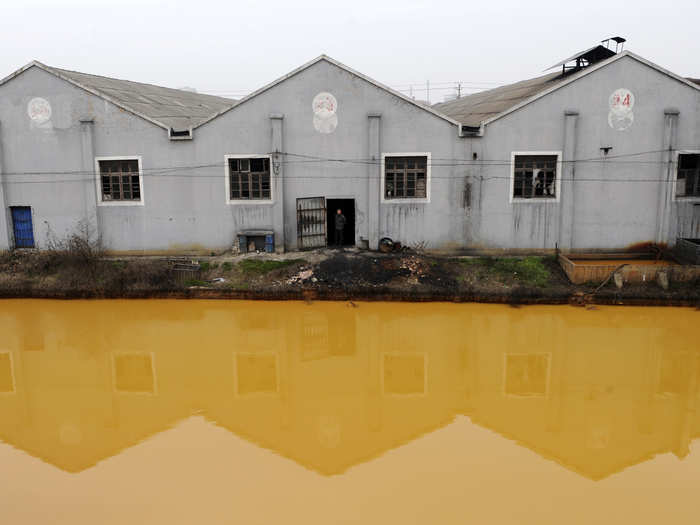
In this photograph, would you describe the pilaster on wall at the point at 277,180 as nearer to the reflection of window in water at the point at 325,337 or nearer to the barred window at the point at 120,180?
the reflection of window in water at the point at 325,337

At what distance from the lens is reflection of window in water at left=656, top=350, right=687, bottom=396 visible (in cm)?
1174

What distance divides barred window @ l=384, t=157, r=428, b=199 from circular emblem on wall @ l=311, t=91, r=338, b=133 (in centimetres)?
222

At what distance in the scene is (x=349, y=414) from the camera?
10.8m

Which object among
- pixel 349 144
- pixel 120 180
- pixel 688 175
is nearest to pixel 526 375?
pixel 349 144

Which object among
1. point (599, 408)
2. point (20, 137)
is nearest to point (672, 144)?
point (599, 408)

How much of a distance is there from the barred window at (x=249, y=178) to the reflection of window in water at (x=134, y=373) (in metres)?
8.04

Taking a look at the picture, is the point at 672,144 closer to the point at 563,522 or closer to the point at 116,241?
the point at 563,522

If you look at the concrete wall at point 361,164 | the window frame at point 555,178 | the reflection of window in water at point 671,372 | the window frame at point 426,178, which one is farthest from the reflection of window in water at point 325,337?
the window frame at point 555,178

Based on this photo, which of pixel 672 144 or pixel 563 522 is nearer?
pixel 563 522

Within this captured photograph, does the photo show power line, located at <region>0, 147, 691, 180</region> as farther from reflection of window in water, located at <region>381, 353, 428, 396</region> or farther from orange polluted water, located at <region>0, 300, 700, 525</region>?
reflection of window in water, located at <region>381, 353, 428, 396</region>

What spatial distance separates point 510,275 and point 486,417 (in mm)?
8574

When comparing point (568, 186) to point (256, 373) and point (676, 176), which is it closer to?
point (676, 176)

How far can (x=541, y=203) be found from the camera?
64.8 feet

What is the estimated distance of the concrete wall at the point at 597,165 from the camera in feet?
62.9
